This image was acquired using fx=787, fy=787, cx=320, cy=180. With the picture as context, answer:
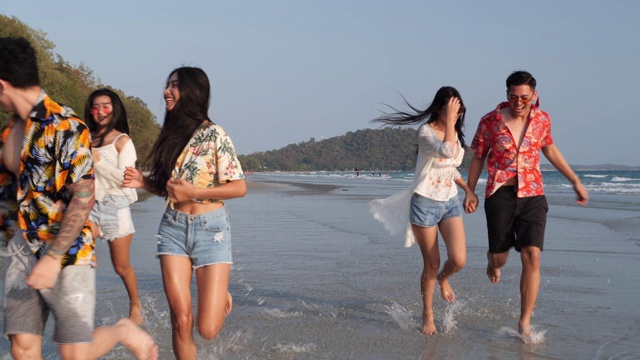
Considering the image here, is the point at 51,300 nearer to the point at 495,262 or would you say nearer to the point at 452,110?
the point at 452,110

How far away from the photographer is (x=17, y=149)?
3.54 metres

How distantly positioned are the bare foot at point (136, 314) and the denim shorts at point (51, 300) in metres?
2.67

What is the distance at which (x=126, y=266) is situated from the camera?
623cm

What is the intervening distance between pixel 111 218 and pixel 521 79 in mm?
3347

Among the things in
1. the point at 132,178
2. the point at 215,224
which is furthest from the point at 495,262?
the point at 132,178

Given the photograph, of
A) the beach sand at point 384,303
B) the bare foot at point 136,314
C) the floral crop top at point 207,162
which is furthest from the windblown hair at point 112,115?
the floral crop top at point 207,162

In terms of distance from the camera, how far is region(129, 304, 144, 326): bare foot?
247 inches

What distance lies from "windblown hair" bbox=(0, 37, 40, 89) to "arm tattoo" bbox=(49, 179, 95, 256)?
0.53 metres

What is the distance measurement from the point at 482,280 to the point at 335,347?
3.35 meters

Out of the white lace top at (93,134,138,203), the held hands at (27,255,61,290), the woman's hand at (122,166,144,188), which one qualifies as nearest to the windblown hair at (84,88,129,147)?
the white lace top at (93,134,138,203)

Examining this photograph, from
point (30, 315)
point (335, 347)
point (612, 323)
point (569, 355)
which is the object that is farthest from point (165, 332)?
point (612, 323)

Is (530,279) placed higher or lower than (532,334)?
higher

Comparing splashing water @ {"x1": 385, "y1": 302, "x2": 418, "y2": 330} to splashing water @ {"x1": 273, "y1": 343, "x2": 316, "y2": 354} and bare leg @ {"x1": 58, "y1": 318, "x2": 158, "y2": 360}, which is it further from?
bare leg @ {"x1": 58, "y1": 318, "x2": 158, "y2": 360}

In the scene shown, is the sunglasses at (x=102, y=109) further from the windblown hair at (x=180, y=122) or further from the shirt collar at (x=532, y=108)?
the shirt collar at (x=532, y=108)
